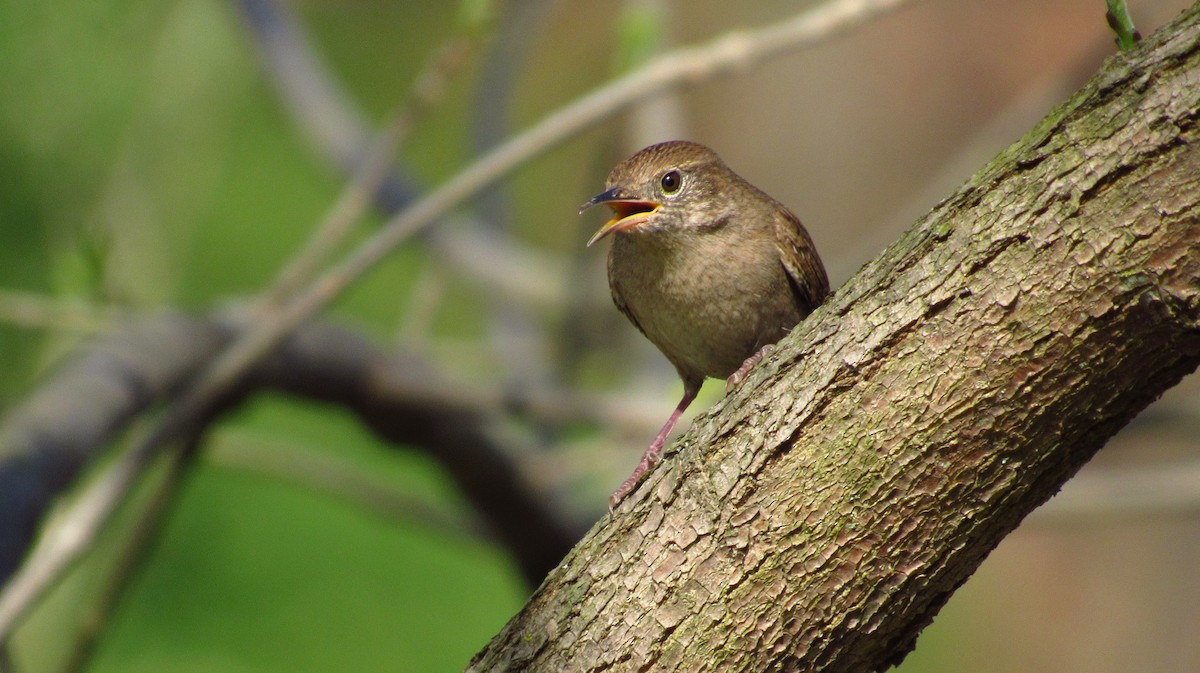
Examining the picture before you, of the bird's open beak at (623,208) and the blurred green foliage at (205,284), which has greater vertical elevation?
the blurred green foliage at (205,284)

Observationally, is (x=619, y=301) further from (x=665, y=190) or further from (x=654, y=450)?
(x=654, y=450)

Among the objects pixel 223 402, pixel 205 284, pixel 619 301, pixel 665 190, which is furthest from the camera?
pixel 205 284

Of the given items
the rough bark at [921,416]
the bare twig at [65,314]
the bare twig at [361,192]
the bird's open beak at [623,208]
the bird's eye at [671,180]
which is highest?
the bare twig at [361,192]

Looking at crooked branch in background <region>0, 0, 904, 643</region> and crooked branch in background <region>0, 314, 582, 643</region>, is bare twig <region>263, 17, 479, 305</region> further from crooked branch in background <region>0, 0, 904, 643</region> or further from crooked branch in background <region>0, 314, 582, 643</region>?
crooked branch in background <region>0, 314, 582, 643</region>

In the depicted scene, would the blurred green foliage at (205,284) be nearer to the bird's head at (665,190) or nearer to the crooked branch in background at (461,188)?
the crooked branch in background at (461,188)

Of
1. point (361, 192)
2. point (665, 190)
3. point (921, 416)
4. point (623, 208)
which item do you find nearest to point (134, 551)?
point (361, 192)

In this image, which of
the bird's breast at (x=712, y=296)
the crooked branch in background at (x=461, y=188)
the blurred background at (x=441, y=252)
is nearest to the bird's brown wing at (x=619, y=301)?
the bird's breast at (x=712, y=296)
